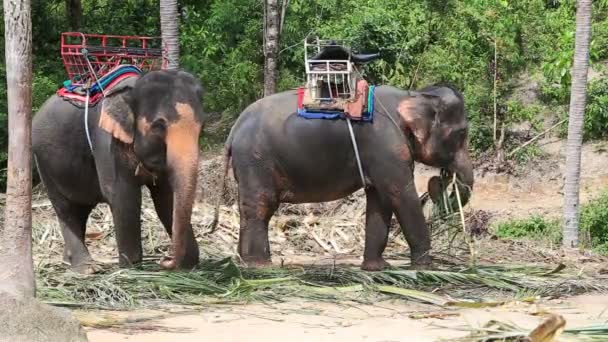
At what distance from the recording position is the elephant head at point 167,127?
806 cm

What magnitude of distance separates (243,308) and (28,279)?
5.86ft

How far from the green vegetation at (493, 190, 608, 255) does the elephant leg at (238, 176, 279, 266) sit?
4.51 m

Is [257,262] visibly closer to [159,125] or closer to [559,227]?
[159,125]

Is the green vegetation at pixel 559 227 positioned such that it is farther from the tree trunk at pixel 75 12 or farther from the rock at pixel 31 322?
the tree trunk at pixel 75 12

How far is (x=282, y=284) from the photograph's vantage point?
8.28m

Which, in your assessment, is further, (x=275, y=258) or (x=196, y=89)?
(x=275, y=258)

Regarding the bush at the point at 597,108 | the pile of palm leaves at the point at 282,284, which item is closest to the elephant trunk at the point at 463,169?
the pile of palm leaves at the point at 282,284

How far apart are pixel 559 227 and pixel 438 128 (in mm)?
5188

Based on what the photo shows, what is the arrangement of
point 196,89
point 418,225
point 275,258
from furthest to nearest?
point 275,258
point 418,225
point 196,89

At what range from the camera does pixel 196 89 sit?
852cm

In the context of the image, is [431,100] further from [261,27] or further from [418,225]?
[261,27]

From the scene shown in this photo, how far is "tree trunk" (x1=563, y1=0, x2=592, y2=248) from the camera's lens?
11.7 m

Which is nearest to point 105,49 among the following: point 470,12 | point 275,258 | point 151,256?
point 151,256

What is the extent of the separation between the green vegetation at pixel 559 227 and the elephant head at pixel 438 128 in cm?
365
